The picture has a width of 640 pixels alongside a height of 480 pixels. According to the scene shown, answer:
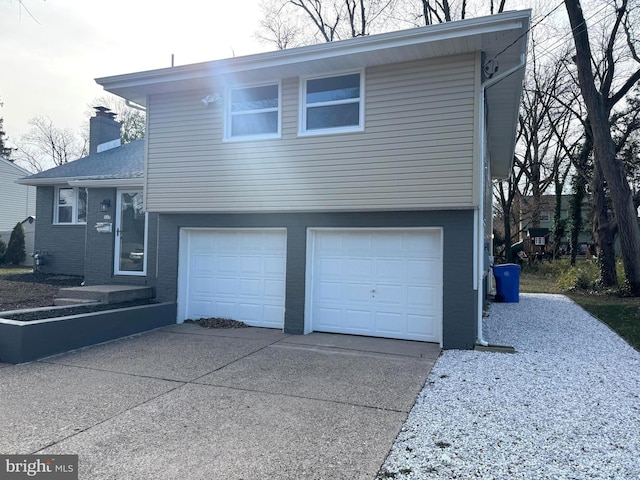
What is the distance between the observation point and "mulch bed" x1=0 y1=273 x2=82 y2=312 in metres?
9.37

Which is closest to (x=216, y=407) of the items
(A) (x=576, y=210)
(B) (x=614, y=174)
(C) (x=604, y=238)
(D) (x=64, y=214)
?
(D) (x=64, y=214)

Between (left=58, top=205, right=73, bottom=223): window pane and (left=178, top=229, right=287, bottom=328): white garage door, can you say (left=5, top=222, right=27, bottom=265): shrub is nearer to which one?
(left=58, top=205, right=73, bottom=223): window pane

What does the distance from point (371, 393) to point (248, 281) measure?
457 cm

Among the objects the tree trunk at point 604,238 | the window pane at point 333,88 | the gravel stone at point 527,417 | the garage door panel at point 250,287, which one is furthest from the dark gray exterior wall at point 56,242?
the tree trunk at point 604,238

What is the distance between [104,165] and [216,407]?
12519 millimetres

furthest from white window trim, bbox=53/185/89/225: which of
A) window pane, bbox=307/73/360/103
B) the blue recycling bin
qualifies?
the blue recycling bin

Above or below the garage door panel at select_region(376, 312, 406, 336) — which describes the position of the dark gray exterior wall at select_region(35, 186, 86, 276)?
above

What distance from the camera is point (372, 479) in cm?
319

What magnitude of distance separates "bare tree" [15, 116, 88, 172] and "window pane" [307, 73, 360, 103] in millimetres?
39232

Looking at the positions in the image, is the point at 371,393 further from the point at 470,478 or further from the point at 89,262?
the point at 89,262

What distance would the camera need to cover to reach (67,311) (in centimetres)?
738

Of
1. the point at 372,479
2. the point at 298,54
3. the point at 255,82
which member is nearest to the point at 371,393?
the point at 372,479

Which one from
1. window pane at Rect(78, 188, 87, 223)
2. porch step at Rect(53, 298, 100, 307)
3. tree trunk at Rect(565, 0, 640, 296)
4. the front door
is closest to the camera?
porch step at Rect(53, 298, 100, 307)

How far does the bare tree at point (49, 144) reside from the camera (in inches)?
1597
